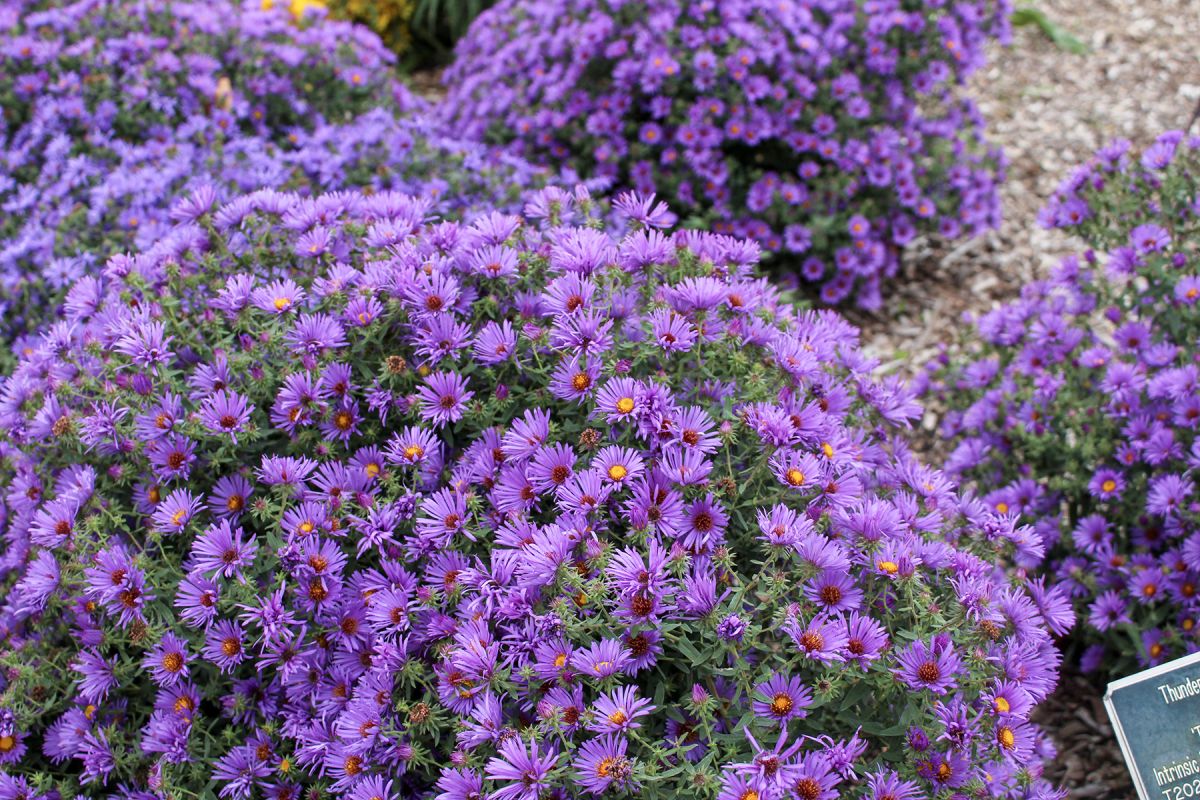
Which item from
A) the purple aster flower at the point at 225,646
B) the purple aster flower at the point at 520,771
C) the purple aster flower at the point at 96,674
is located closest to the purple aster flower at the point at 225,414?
the purple aster flower at the point at 225,646

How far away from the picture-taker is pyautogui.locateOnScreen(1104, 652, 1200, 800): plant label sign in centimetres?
197

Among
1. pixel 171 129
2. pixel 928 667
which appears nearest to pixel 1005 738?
pixel 928 667

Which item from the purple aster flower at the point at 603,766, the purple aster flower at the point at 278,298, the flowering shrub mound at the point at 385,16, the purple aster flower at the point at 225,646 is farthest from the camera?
the flowering shrub mound at the point at 385,16

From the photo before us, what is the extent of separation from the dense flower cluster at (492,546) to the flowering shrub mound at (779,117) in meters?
2.20

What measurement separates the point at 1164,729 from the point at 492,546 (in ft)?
4.23

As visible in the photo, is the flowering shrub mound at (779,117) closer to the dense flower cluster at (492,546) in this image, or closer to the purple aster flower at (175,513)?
the dense flower cluster at (492,546)

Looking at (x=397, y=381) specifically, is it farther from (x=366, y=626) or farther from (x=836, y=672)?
(x=836, y=672)

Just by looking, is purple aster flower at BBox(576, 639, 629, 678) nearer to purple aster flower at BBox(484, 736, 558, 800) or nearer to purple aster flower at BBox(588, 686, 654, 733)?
purple aster flower at BBox(588, 686, 654, 733)

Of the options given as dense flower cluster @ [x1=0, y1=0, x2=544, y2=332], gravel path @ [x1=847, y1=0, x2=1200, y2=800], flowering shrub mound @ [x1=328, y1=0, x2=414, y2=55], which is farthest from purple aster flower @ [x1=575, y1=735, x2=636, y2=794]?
flowering shrub mound @ [x1=328, y1=0, x2=414, y2=55]

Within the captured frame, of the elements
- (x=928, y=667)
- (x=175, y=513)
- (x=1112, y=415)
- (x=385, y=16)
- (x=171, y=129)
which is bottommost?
(x=385, y=16)

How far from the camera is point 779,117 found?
14.8ft

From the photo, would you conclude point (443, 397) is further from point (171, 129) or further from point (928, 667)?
point (171, 129)

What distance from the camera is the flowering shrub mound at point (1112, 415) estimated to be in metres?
2.78

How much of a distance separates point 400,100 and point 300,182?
129cm
